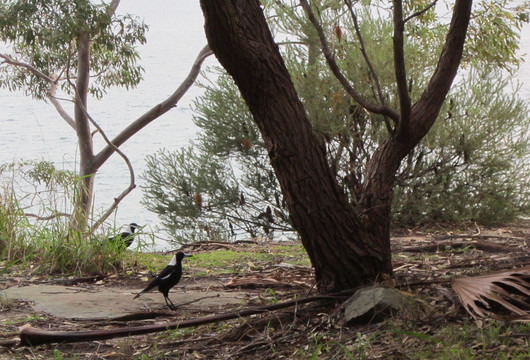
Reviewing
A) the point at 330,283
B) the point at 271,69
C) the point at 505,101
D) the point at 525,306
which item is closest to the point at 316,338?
the point at 330,283

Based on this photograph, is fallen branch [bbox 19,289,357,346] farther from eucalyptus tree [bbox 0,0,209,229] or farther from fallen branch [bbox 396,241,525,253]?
eucalyptus tree [bbox 0,0,209,229]

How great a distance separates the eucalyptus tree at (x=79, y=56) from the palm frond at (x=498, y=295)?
7.24 meters

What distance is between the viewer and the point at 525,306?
280 centimetres

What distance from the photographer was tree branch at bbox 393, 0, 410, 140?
10.4 ft

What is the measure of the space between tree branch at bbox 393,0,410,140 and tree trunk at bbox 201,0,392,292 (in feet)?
1.52

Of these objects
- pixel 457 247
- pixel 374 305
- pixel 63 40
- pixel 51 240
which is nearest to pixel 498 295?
pixel 374 305

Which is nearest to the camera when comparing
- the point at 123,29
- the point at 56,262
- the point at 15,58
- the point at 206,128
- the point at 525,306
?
the point at 525,306

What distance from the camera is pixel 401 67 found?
323 centimetres

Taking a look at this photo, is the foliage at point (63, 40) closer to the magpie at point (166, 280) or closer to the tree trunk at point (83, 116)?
the tree trunk at point (83, 116)

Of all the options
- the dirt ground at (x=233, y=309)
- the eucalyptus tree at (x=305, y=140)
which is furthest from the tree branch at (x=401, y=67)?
the dirt ground at (x=233, y=309)

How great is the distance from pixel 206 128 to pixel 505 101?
3899mm

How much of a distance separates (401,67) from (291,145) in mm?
641

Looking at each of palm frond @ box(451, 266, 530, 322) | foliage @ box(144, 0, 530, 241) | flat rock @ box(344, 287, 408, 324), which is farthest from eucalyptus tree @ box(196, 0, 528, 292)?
foliage @ box(144, 0, 530, 241)

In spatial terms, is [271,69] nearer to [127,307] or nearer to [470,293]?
[470,293]
